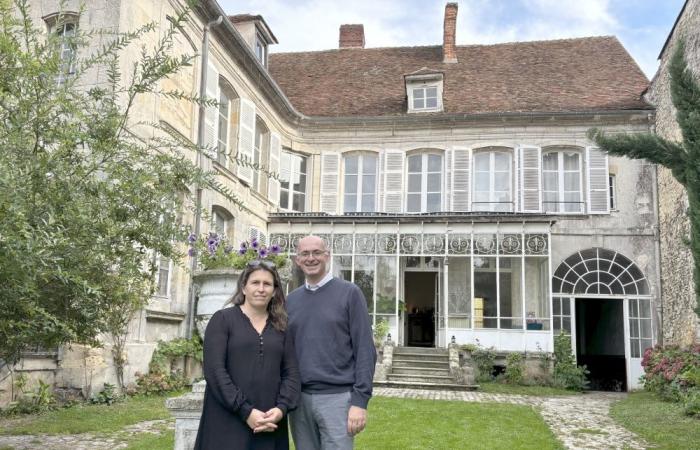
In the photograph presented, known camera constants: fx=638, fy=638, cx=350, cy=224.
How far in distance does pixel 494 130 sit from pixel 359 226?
14.5 ft

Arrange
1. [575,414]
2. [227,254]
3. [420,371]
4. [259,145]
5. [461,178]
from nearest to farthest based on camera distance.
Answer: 1. [227,254]
2. [575,414]
3. [420,371]
4. [259,145]
5. [461,178]

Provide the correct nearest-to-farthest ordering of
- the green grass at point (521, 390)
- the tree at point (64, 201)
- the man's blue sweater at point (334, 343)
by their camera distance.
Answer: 1. the tree at point (64, 201)
2. the man's blue sweater at point (334, 343)
3. the green grass at point (521, 390)

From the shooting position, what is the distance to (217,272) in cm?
544

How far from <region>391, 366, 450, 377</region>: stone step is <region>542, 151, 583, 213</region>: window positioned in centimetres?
523

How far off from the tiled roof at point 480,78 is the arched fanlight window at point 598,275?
371cm

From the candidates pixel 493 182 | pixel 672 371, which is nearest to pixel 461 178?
pixel 493 182

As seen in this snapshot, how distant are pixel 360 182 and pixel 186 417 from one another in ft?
42.4

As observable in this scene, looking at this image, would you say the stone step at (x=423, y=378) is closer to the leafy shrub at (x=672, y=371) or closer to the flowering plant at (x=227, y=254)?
the leafy shrub at (x=672, y=371)

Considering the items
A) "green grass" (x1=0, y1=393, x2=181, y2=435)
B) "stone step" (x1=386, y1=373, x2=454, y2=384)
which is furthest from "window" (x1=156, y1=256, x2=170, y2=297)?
"stone step" (x1=386, y1=373, x2=454, y2=384)

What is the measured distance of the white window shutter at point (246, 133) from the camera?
46.2 ft

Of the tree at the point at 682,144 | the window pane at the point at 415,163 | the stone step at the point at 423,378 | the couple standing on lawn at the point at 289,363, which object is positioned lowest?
the stone step at the point at 423,378

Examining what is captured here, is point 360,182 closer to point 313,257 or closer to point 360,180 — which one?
point 360,180

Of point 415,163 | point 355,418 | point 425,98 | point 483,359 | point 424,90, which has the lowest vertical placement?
point 483,359

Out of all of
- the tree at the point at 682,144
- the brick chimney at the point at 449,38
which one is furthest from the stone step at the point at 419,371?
the brick chimney at the point at 449,38
